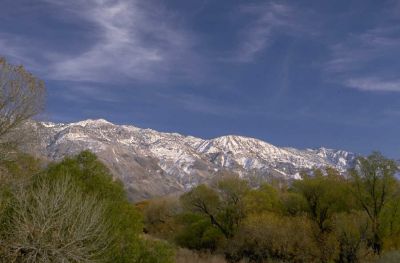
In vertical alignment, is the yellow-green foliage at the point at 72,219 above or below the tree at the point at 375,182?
below

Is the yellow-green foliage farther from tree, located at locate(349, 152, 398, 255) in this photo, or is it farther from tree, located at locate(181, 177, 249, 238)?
tree, located at locate(181, 177, 249, 238)

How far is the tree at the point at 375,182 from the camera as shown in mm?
51438

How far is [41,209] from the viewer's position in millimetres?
25109

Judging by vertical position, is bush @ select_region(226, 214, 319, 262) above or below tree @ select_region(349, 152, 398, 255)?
below

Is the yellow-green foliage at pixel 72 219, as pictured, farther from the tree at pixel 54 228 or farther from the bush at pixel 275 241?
the bush at pixel 275 241

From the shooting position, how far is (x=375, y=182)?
52.1m

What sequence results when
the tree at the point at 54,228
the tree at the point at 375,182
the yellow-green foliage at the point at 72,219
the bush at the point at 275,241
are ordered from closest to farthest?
the tree at the point at 54,228 < the yellow-green foliage at the point at 72,219 < the bush at the point at 275,241 < the tree at the point at 375,182

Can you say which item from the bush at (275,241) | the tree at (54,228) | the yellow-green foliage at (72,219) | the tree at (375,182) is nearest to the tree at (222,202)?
the bush at (275,241)

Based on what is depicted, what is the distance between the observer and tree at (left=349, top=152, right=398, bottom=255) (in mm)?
51438

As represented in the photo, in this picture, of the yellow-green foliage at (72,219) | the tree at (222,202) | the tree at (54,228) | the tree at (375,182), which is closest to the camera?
the tree at (54,228)

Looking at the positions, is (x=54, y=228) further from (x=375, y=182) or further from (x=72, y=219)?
(x=375, y=182)

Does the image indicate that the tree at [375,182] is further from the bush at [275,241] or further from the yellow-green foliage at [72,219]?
the yellow-green foliage at [72,219]

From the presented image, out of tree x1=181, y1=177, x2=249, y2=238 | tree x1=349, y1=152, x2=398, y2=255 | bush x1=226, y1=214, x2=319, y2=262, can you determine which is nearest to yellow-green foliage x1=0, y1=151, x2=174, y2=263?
bush x1=226, y1=214, x2=319, y2=262

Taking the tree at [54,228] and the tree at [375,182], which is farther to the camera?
the tree at [375,182]
